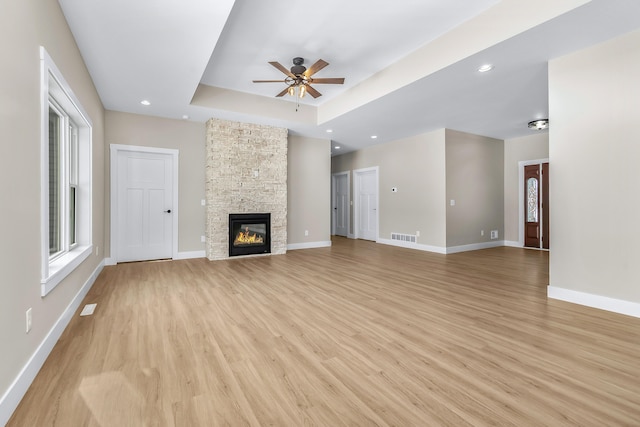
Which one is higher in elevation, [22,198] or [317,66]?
[317,66]

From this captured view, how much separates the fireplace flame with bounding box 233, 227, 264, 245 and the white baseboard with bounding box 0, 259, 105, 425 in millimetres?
3069

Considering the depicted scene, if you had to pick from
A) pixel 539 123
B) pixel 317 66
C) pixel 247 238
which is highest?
pixel 317 66

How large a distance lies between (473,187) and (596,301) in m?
4.33

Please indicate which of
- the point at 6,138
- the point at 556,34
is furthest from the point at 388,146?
the point at 6,138

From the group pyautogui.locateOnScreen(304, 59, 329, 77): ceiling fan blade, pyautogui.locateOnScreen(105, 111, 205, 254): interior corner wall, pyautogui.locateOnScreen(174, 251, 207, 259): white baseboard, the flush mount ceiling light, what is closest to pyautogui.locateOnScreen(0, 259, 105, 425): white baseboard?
pyautogui.locateOnScreen(174, 251, 207, 259): white baseboard

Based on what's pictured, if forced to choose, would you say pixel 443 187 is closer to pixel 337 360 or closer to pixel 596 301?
pixel 596 301

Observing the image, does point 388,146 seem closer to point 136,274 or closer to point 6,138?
→ point 136,274

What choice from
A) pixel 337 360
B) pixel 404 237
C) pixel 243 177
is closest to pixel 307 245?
pixel 243 177

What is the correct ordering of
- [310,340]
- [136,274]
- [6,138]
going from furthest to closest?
[136,274] → [310,340] → [6,138]

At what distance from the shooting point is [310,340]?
2312 mm

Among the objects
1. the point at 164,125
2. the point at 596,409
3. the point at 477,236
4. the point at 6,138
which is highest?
the point at 164,125

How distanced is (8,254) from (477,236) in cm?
775

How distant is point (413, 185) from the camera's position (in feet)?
23.6

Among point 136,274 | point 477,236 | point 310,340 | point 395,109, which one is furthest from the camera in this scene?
point 477,236
